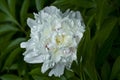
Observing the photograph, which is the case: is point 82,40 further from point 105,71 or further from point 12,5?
point 12,5

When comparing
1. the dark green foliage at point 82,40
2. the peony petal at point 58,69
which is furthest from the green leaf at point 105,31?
the peony petal at point 58,69

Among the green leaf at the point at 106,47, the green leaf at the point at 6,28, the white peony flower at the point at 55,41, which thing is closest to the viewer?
the white peony flower at the point at 55,41

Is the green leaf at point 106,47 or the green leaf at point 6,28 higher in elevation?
the green leaf at point 6,28

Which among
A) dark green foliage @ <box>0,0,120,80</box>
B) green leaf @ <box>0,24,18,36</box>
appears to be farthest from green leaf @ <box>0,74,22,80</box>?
green leaf @ <box>0,24,18,36</box>

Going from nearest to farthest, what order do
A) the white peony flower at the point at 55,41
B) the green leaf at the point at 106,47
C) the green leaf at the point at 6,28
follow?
the white peony flower at the point at 55,41, the green leaf at the point at 106,47, the green leaf at the point at 6,28

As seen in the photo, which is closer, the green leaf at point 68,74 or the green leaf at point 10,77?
the green leaf at point 68,74

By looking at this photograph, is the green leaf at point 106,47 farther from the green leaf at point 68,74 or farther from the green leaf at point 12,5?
the green leaf at point 12,5

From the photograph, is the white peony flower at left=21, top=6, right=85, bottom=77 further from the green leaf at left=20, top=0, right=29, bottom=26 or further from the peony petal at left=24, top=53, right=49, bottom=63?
the green leaf at left=20, top=0, right=29, bottom=26
